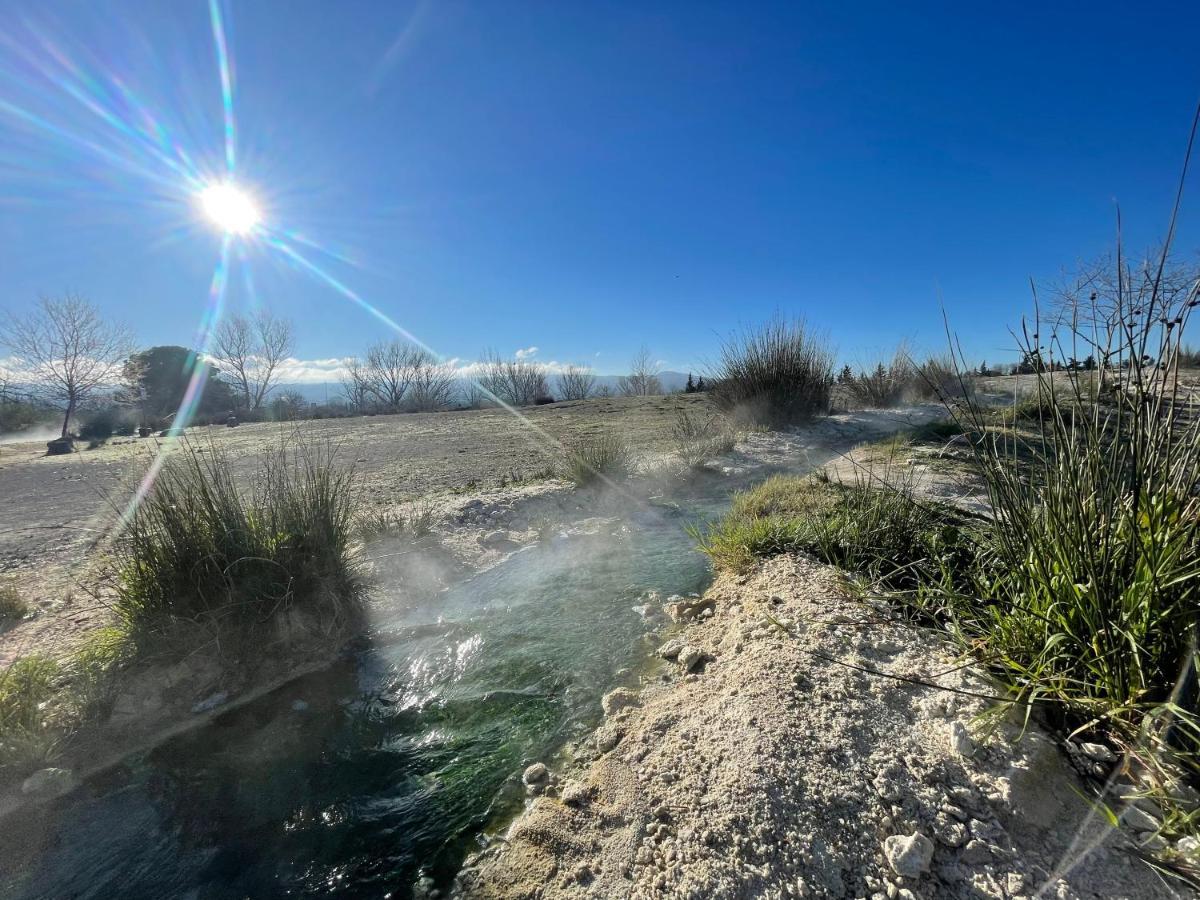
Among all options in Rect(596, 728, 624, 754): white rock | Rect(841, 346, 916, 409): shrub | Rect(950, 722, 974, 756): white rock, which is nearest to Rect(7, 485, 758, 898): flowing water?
Rect(596, 728, 624, 754): white rock

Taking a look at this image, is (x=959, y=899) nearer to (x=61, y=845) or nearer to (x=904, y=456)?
(x=61, y=845)

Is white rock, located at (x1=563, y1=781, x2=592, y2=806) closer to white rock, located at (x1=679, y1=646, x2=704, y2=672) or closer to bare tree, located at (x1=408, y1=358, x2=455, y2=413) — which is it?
white rock, located at (x1=679, y1=646, x2=704, y2=672)

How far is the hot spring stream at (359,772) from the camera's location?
1.57 m

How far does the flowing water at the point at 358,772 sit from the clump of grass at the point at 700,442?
3.80 m

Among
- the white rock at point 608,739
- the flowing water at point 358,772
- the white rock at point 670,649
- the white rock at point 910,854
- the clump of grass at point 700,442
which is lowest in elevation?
the flowing water at point 358,772

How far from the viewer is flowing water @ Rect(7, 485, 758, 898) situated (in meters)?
1.58

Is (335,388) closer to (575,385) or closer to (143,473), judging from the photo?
(575,385)

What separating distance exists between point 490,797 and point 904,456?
6151 mm

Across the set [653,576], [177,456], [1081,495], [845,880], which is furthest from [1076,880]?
[177,456]

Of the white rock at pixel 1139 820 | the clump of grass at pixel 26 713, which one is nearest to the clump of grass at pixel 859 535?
the white rock at pixel 1139 820

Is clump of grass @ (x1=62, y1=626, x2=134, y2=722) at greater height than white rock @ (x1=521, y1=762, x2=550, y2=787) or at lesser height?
greater

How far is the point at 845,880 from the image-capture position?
1222 mm

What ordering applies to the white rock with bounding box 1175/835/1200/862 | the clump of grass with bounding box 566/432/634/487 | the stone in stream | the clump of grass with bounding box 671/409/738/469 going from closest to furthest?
the white rock with bounding box 1175/835/1200/862 < the stone in stream < the clump of grass with bounding box 566/432/634/487 < the clump of grass with bounding box 671/409/738/469

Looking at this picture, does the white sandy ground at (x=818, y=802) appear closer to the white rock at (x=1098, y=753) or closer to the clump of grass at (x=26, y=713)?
the white rock at (x=1098, y=753)
